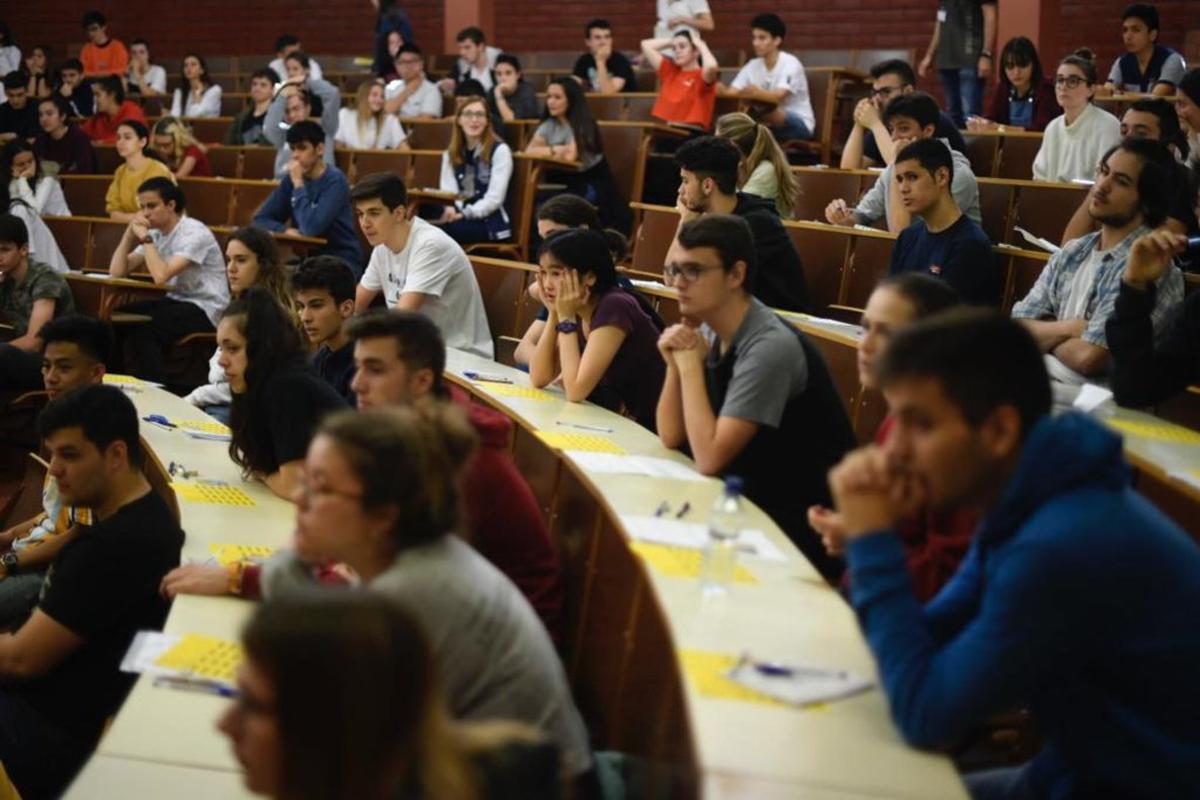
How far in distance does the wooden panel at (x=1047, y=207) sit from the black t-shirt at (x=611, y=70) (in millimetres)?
4601

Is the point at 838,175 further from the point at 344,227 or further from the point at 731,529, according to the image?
the point at 731,529

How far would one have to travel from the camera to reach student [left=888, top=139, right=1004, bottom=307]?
475cm

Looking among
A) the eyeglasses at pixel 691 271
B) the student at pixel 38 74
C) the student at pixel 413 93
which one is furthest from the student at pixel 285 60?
the eyeglasses at pixel 691 271

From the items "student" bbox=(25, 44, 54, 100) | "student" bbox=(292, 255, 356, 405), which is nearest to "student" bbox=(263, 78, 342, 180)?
"student" bbox=(25, 44, 54, 100)

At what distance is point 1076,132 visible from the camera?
642cm

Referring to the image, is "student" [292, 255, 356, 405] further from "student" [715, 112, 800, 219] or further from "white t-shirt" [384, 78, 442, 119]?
"white t-shirt" [384, 78, 442, 119]

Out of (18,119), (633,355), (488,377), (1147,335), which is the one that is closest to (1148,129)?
(1147,335)

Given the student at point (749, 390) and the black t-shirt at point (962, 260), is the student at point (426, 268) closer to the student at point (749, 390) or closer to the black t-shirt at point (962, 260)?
the black t-shirt at point (962, 260)

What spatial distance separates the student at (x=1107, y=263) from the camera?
390 centimetres

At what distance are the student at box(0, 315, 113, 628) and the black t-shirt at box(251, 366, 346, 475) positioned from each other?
1.43ft

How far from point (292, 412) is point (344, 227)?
412 centimetres

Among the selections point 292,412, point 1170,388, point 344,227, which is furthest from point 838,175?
point 292,412

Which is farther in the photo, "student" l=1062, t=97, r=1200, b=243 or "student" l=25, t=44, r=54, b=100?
"student" l=25, t=44, r=54, b=100

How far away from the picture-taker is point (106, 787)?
1.96 m
